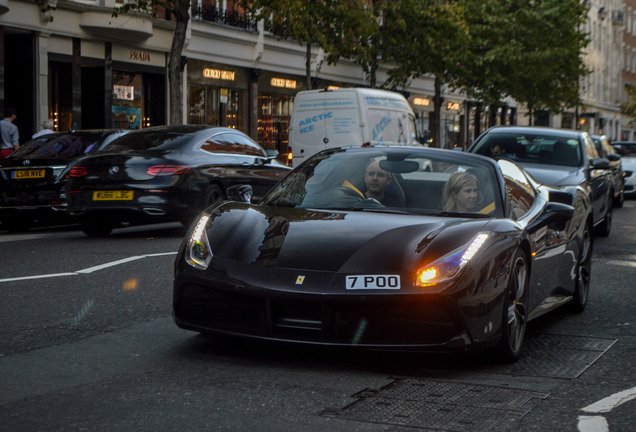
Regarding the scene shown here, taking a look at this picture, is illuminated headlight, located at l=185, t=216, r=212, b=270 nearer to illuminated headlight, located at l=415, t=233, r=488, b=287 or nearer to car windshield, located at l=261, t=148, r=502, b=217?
car windshield, located at l=261, t=148, r=502, b=217

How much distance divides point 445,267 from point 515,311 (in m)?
0.83

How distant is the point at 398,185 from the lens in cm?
670

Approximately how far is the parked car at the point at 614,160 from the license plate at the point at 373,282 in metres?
13.1

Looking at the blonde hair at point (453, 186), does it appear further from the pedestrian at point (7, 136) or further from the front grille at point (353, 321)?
the pedestrian at point (7, 136)

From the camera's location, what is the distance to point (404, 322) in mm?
5336

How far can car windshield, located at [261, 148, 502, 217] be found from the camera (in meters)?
6.54

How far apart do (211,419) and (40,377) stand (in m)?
1.25

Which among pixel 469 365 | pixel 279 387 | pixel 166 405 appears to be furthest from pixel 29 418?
pixel 469 365

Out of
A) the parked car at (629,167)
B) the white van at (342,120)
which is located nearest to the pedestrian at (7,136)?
the white van at (342,120)

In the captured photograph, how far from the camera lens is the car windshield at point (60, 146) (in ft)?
50.2

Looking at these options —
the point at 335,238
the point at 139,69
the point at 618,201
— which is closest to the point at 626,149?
the point at 618,201

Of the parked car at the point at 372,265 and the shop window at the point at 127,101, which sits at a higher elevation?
→ the shop window at the point at 127,101

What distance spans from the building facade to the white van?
19.9ft

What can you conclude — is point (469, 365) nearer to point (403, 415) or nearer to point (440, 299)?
point (440, 299)
